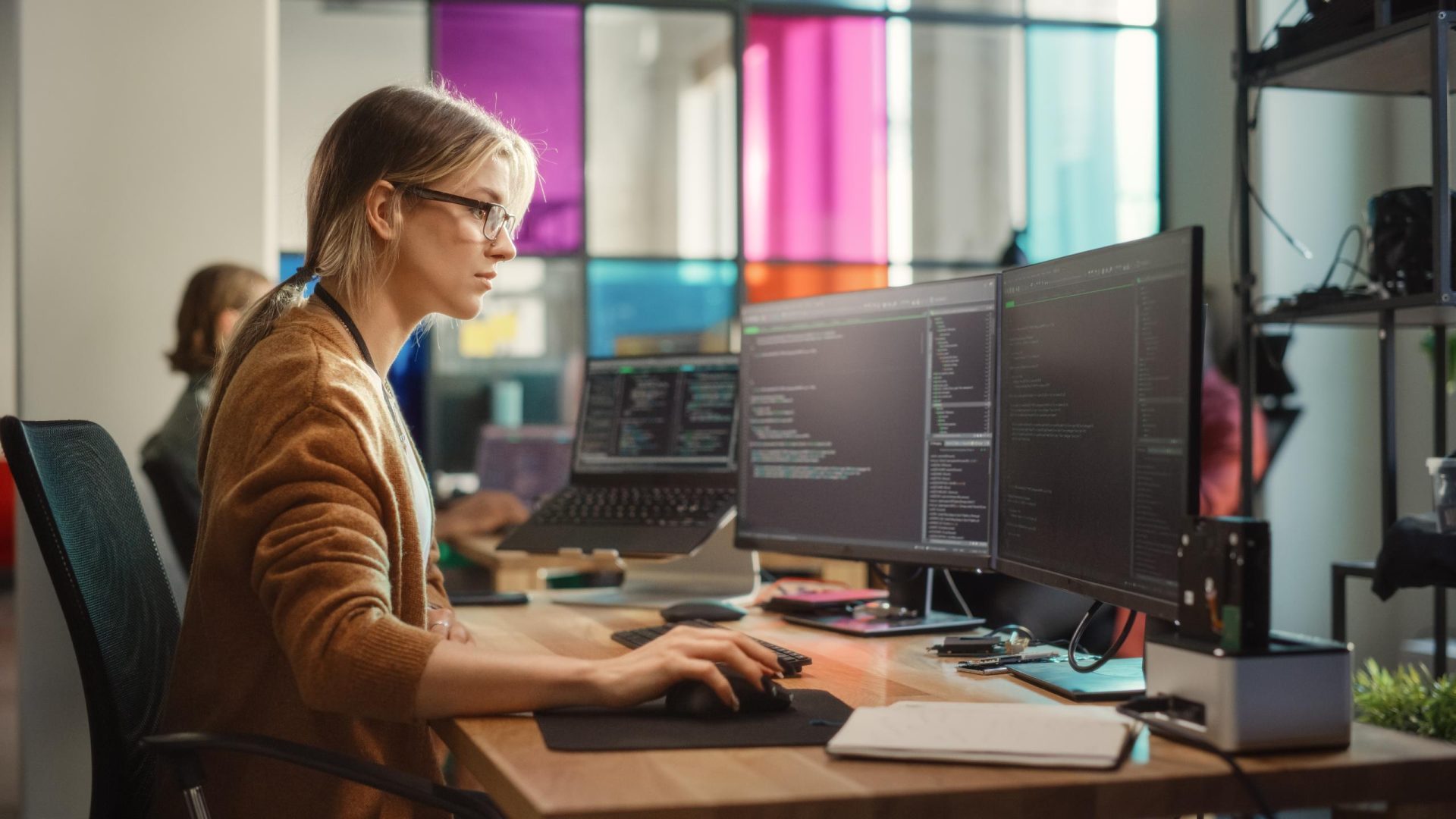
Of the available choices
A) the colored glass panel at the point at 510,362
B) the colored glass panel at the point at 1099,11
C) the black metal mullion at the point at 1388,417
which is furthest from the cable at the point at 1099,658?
the colored glass panel at the point at 1099,11

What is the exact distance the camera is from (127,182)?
134 inches

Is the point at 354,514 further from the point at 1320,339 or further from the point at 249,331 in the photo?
the point at 1320,339

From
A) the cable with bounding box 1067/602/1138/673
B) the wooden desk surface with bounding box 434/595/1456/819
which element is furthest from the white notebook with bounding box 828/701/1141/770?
the cable with bounding box 1067/602/1138/673

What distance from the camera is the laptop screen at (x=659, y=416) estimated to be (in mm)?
2312

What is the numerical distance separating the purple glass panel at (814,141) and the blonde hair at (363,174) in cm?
403

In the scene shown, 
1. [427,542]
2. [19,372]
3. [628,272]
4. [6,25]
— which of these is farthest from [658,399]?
[6,25]

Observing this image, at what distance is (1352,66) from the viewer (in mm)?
2680

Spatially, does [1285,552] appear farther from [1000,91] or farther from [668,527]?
[668,527]

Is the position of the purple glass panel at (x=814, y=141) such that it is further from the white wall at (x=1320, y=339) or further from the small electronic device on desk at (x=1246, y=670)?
the small electronic device on desk at (x=1246, y=670)

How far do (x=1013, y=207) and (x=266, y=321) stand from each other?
4.70m

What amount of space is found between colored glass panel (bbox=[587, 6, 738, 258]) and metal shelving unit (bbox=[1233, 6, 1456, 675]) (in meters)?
2.75

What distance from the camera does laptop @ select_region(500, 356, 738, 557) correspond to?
88.0 inches

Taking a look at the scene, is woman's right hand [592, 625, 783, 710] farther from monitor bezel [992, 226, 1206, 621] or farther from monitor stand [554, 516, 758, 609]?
monitor stand [554, 516, 758, 609]

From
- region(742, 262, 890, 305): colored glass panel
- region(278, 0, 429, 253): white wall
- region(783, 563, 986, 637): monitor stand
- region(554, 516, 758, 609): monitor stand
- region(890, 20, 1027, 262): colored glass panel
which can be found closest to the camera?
region(783, 563, 986, 637): monitor stand
